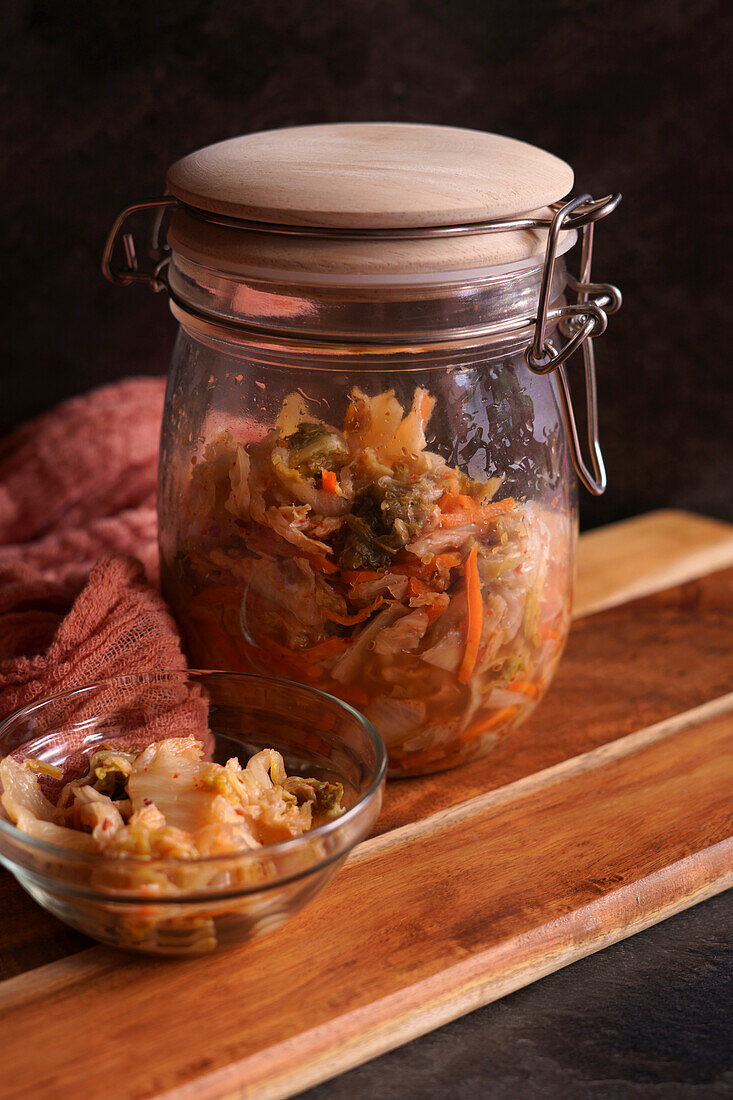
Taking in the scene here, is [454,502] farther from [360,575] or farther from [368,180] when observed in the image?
[368,180]

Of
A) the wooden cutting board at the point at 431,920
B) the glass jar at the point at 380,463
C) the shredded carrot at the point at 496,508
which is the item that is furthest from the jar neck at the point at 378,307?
the wooden cutting board at the point at 431,920

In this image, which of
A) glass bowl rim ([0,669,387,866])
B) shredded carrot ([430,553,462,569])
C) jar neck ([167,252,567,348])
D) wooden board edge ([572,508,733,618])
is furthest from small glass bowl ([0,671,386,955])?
wooden board edge ([572,508,733,618])

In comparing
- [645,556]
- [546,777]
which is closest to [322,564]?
[546,777]

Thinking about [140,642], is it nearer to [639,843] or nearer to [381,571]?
[381,571]

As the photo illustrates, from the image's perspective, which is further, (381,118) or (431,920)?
(381,118)

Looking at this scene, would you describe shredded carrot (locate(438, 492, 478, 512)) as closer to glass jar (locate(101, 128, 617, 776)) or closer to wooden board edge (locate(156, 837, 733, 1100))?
glass jar (locate(101, 128, 617, 776))

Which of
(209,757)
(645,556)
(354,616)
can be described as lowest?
(645,556)
